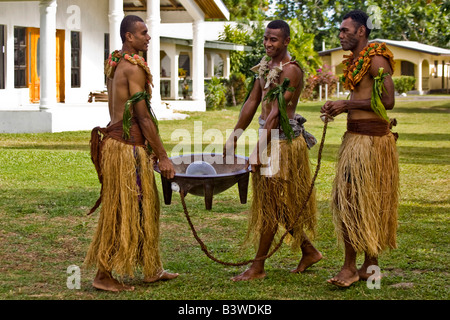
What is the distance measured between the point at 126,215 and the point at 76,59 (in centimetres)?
1516

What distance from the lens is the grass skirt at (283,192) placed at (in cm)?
532

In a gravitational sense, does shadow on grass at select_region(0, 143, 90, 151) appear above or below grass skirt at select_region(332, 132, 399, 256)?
above

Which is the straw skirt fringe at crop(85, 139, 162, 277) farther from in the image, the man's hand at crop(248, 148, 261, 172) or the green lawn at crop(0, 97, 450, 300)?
the man's hand at crop(248, 148, 261, 172)

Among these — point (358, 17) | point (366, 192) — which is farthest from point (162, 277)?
point (358, 17)

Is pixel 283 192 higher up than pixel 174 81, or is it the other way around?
pixel 174 81

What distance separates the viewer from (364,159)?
5.14 metres

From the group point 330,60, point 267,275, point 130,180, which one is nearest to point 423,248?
point 267,275

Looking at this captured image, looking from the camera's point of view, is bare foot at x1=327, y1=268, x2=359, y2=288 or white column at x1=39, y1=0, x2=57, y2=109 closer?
bare foot at x1=327, y1=268, x2=359, y2=288

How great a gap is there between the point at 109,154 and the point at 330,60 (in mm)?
47718

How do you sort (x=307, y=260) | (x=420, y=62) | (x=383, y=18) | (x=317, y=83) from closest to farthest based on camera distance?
1. (x=307, y=260)
2. (x=317, y=83)
3. (x=420, y=62)
4. (x=383, y=18)

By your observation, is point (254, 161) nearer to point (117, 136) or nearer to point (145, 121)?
point (145, 121)

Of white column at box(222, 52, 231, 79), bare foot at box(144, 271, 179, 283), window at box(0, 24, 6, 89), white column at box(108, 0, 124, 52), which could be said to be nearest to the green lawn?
bare foot at box(144, 271, 179, 283)

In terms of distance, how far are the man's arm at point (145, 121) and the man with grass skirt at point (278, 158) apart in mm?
644

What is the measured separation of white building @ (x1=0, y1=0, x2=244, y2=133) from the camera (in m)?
15.3
